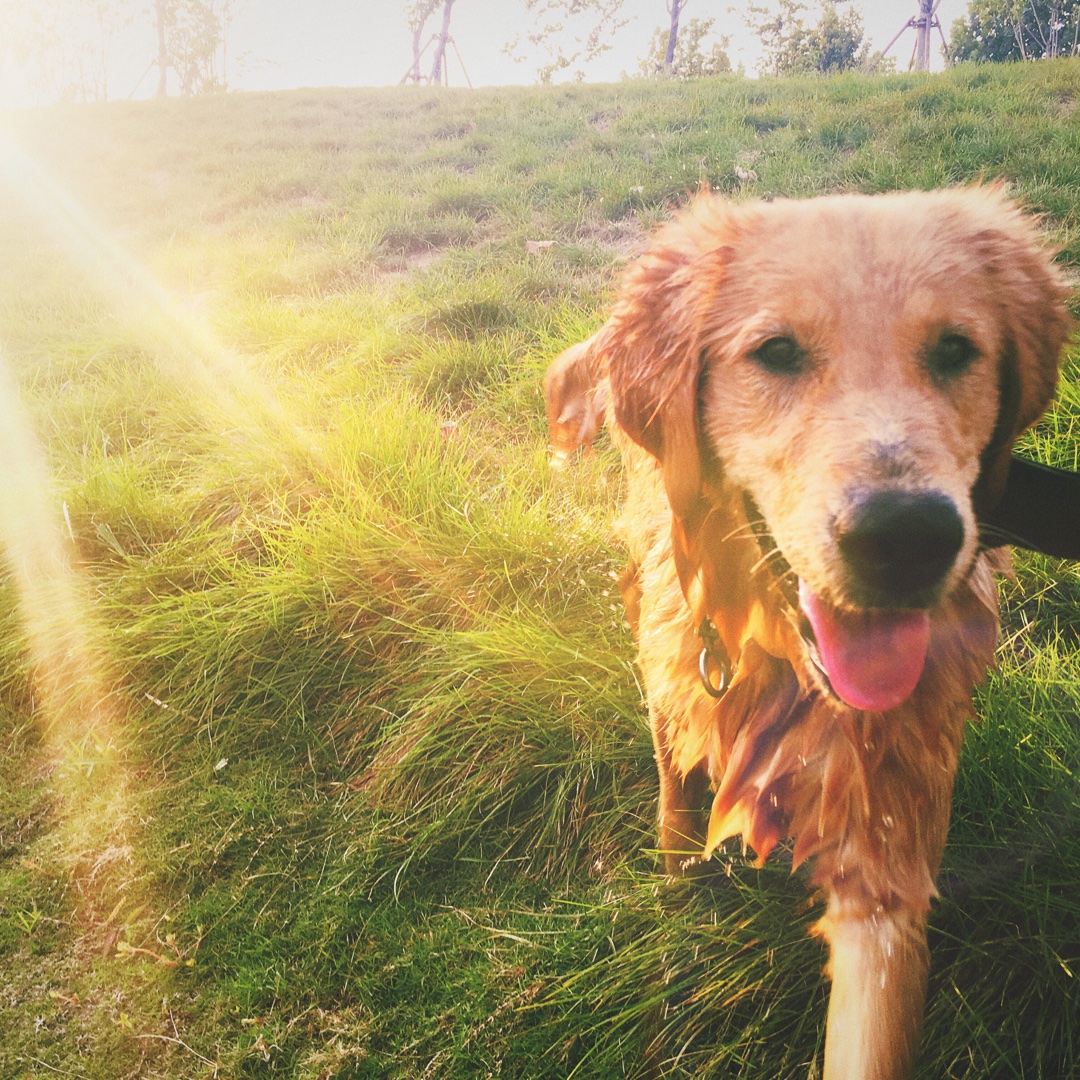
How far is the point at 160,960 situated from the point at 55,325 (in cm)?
459

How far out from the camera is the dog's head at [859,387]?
3.13ft

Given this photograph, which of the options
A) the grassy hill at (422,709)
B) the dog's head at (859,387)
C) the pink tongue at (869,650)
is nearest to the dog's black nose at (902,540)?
the dog's head at (859,387)

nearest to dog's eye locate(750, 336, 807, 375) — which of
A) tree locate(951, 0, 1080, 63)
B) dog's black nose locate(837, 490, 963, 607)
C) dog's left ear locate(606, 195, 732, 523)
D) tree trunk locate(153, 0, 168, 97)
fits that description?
dog's left ear locate(606, 195, 732, 523)

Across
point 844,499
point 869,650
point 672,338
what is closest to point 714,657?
point 869,650

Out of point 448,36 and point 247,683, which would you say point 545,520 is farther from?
point 448,36

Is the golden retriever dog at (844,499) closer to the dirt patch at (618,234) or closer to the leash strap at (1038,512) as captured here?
the leash strap at (1038,512)

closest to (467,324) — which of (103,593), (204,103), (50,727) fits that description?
(103,593)

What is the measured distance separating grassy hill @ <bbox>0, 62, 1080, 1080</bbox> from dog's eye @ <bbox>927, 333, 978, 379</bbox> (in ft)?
2.75

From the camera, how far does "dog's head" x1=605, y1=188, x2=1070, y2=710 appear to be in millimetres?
954

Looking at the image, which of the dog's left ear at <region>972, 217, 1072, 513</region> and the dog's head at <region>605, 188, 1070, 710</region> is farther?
the dog's left ear at <region>972, 217, 1072, 513</region>

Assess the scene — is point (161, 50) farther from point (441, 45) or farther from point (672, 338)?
point (672, 338)

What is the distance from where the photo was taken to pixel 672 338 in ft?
4.02

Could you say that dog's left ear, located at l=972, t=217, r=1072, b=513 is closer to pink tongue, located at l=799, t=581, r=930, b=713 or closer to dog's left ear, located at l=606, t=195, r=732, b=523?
pink tongue, located at l=799, t=581, r=930, b=713

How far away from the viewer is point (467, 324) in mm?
3797
